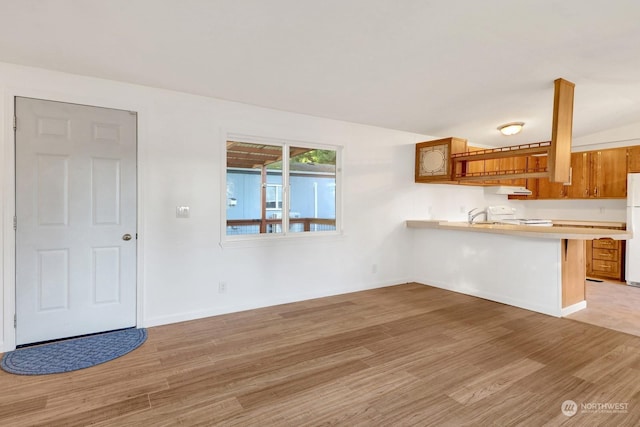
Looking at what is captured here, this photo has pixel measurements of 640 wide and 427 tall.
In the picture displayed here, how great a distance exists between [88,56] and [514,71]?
3.97 metres

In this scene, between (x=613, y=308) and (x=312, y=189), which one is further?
(x=312, y=189)

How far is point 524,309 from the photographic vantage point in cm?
404

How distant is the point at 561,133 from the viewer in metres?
3.60

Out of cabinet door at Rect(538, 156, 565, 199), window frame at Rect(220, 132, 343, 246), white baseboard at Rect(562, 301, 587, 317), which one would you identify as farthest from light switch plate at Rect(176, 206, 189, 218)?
cabinet door at Rect(538, 156, 565, 199)

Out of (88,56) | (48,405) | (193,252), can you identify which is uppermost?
(88,56)

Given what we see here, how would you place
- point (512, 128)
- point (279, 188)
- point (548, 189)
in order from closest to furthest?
1. point (279, 188)
2. point (512, 128)
3. point (548, 189)

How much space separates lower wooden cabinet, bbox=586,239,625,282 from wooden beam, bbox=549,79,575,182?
306cm

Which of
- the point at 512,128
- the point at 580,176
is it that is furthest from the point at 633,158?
the point at 512,128

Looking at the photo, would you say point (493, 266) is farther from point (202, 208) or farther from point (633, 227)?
point (202, 208)

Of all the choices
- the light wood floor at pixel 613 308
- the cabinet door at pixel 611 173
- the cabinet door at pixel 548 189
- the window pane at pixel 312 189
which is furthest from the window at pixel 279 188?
the cabinet door at pixel 611 173

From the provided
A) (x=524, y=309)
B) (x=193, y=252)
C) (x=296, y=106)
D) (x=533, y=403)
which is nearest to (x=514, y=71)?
(x=296, y=106)

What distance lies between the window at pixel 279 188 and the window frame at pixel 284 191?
1cm

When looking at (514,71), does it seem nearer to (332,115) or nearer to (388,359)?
(332,115)

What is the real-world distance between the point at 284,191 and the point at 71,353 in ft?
8.67
